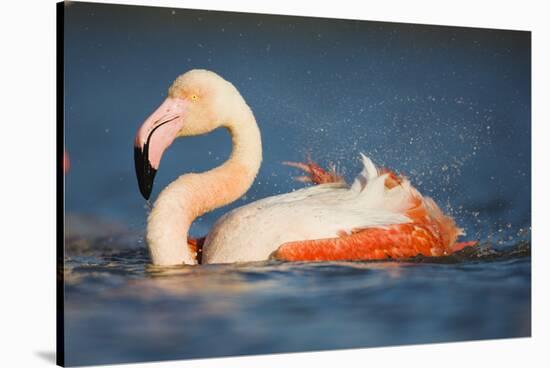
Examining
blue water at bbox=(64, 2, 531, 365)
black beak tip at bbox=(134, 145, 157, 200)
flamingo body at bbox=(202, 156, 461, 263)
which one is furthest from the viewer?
flamingo body at bbox=(202, 156, 461, 263)

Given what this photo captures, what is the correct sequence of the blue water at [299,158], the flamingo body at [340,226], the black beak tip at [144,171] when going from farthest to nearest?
1. the flamingo body at [340,226]
2. the black beak tip at [144,171]
3. the blue water at [299,158]

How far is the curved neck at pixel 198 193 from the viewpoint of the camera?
22.2 ft

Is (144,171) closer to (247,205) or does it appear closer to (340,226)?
(247,205)

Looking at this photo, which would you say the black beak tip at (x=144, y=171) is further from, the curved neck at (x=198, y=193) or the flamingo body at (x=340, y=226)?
the flamingo body at (x=340, y=226)

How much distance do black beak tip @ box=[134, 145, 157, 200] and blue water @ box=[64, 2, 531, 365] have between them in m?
0.04

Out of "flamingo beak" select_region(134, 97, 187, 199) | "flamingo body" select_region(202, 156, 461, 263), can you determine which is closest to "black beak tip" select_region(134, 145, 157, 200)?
"flamingo beak" select_region(134, 97, 187, 199)

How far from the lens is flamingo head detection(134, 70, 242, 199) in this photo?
6770mm

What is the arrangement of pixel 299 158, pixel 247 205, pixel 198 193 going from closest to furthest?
pixel 198 193 < pixel 247 205 < pixel 299 158

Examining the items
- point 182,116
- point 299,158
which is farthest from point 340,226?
point 182,116

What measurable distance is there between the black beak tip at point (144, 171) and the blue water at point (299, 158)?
4 centimetres

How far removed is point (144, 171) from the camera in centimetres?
676

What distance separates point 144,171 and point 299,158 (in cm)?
97

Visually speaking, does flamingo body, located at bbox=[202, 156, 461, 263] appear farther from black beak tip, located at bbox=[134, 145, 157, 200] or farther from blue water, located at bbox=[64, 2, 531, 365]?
black beak tip, located at bbox=[134, 145, 157, 200]

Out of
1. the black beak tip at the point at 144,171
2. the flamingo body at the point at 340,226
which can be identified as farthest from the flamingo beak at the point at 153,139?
the flamingo body at the point at 340,226
